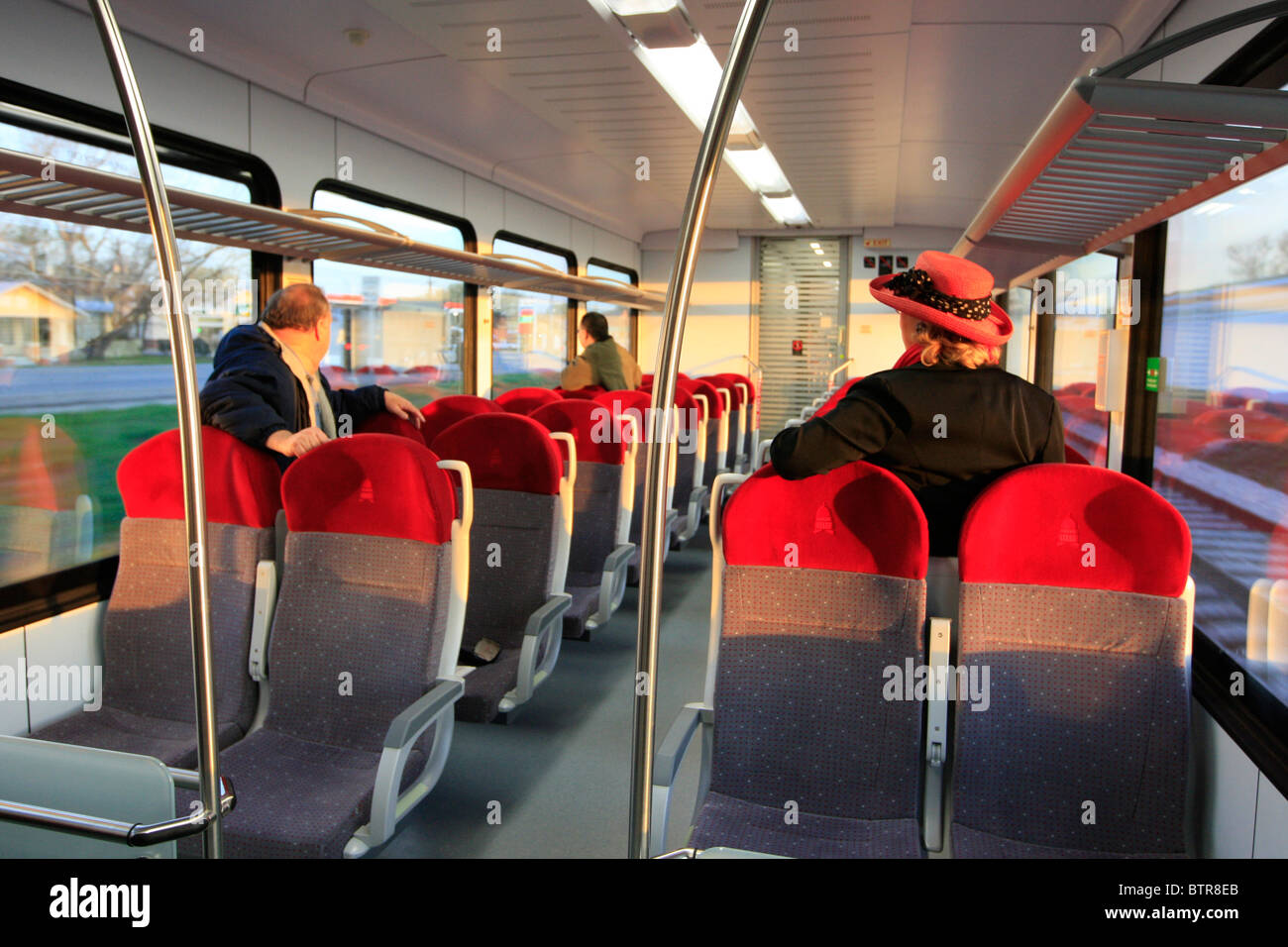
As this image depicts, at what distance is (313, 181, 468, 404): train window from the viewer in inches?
236

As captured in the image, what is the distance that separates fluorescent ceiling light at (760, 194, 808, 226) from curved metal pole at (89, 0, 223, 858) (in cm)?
894

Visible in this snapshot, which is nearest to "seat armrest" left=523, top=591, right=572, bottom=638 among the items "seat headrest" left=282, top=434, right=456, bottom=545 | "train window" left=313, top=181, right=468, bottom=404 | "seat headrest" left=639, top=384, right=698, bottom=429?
"seat headrest" left=282, top=434, right=456, bottom=545

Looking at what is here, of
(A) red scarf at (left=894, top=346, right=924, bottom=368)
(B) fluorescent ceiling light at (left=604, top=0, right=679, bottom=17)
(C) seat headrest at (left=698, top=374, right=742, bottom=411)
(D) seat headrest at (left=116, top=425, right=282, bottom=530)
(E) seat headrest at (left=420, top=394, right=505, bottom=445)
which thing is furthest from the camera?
(C) seat headrest at (left=698, top=374, right=742, bottom=411)

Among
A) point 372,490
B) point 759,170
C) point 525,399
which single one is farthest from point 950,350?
point 759,170

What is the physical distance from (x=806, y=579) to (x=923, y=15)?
2963 millimetres

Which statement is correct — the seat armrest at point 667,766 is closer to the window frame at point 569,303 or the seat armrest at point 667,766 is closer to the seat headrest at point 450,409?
the seat headrest at point 450,409

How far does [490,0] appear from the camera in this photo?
3887 mm

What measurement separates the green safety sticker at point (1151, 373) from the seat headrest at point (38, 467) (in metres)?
4.46

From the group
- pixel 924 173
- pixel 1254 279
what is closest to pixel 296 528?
pixel 1254 279

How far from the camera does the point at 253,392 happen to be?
10.6 feet

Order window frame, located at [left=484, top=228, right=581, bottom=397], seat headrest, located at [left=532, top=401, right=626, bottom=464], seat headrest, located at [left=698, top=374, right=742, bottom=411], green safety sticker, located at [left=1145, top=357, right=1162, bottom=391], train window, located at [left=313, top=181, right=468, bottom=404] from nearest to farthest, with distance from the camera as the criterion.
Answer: green safety sticker, located at [left=1145, top=357, right=1162, bottom=391] < seat headrest, located at [left=532, top=401, right=626, bottom=464] < train window, located at [left=313, top=181, right=468, bottom=404] < seat headrest, located at [left=698, top=374, right=742, bottom=411] < window frame, located at [left=484, top=228, right=581, bottom=397]

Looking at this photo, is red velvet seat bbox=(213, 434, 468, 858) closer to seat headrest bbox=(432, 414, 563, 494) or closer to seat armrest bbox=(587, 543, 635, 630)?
seat headrest bbox=(432, 414, 563, 494)
